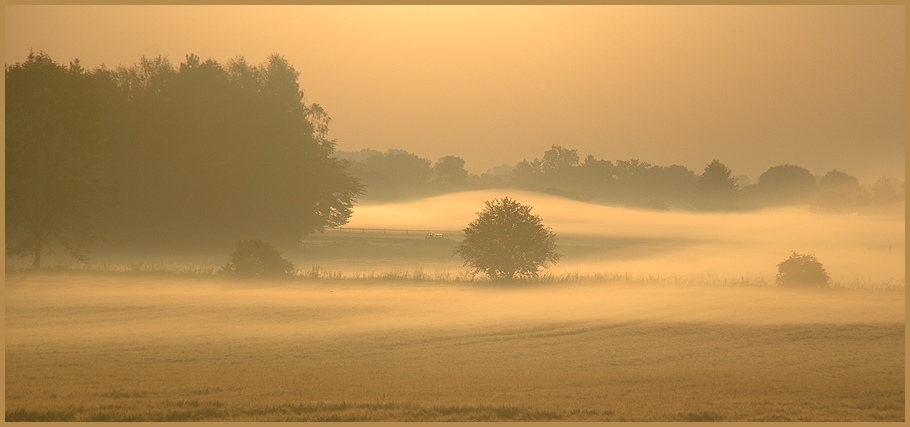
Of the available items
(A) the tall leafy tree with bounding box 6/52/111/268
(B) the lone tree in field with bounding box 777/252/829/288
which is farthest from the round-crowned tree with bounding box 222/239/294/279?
(B) the lone tree in field with bounding box 777/252/829/288

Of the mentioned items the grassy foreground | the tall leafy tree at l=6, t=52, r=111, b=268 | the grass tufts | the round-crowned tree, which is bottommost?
the grass tufts

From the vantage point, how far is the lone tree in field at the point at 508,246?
43688 millimetres

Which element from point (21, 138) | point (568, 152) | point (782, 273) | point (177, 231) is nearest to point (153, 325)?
point (21, 138)

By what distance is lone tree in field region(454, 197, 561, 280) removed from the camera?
43.7 metres

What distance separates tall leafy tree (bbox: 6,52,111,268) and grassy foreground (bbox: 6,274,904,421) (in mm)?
11171

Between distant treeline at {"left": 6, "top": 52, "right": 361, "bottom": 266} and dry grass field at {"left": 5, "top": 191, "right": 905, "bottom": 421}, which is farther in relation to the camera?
distant treeline at {"left": 6, "top": 52, "right": 361, "bottom": 266}

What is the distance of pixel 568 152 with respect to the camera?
156250 millimetres

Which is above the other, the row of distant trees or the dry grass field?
the row of distant trees

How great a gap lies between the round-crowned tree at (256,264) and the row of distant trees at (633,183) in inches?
3293

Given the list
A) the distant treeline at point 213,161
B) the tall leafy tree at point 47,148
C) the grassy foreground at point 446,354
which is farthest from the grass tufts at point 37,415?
the distant treeline at point 213,161

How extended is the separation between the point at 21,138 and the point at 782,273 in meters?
38.9

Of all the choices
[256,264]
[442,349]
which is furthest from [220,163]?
[442,349]

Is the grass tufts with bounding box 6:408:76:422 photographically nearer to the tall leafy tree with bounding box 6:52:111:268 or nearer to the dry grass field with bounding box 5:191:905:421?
the dry grass field with bounding box 5:191:905:421

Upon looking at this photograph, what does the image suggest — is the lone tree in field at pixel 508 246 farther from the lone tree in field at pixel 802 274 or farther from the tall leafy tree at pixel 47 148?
the tall leafy tree at pixel 47 148
